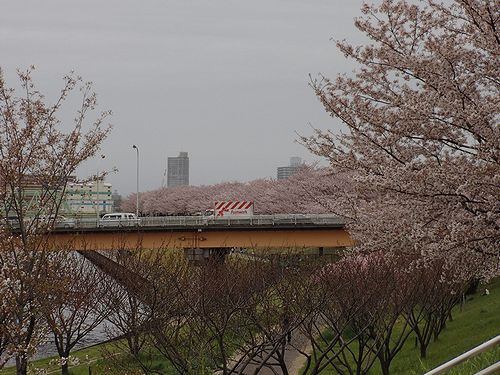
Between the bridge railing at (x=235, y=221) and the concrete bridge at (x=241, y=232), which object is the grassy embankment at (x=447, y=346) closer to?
the bridge railing at (x=235, y=221)

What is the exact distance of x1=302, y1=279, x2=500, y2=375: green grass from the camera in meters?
15.1

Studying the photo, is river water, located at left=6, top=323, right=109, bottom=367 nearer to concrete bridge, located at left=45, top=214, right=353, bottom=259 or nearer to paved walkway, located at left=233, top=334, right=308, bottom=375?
paved walkway, located at left=233, top=334, right=308, bottom=375

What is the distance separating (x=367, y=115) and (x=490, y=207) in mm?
2627

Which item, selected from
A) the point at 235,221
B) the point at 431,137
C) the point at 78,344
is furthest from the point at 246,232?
the point at 431,137

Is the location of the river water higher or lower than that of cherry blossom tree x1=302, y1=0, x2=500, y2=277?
lower

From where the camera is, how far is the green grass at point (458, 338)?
15.1 metres

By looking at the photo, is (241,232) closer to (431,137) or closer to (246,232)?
(246,232)

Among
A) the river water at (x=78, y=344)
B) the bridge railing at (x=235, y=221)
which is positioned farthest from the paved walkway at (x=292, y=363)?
the bridge railing at (x=235, y=221)

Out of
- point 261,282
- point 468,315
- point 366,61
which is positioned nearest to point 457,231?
point 366,61

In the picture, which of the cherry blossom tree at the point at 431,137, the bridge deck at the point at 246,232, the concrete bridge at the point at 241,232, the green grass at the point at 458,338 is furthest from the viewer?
the bridge deck at the point at 246,232

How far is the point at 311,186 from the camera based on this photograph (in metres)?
54.3

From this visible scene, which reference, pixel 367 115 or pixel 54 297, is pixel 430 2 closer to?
pixel 367 115

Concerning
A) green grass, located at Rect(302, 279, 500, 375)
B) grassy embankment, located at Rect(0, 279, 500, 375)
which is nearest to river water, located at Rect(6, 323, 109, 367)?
grassy embankment, located at Rect(0, 279, 500, 375)

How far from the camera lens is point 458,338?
57.8ft
